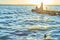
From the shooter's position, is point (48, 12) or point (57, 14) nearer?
point (57, 14)

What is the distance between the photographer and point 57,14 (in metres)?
48.1

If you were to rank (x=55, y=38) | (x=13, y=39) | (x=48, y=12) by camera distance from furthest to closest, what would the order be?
(x=48, y=12) < (x=55, y=38) < (x=13, y=39)

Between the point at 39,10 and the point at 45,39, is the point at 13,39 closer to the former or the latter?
the point at 45,39

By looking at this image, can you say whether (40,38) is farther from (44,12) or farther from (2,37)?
A: (44,12)

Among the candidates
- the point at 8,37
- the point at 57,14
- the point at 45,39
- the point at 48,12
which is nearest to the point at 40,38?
the point at 45,39

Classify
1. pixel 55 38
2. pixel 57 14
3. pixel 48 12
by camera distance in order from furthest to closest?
pixel 48 12 < pixel 57 14 < pixel 55 38

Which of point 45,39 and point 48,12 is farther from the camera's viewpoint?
point 48,12

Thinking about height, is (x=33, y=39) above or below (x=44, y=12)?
above

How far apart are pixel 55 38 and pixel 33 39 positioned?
2528mm

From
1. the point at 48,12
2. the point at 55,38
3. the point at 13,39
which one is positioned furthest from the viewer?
the point at 48,12

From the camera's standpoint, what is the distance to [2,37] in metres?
19.3

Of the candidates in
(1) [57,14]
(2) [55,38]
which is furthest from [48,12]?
(2) [55,38]

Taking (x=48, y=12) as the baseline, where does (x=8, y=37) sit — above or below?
above

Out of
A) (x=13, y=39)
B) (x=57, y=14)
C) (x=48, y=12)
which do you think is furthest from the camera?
(x=48, y=12)
